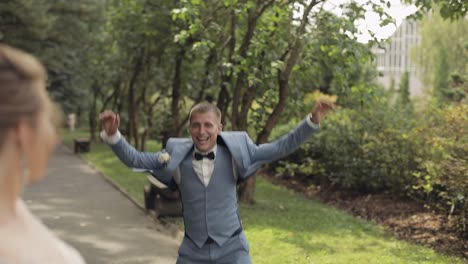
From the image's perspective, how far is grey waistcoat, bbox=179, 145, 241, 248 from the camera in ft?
13.9

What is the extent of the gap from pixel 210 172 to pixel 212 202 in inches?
7.6

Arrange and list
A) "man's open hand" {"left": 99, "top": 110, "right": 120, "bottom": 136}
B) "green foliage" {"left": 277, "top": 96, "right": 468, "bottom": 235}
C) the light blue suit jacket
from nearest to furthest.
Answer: "man's open hand" {"left": 99, "top": 110, "right": 120, "bottom": 136} → the light blue suit jacket → "green foliage" {"left": 277, "top": 96, "right": 468, "bottom": 235}

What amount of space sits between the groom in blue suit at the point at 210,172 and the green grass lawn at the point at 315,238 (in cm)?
411

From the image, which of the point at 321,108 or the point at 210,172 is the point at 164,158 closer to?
the point at 210,172

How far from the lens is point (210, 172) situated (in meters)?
4.32

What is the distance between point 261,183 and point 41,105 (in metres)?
16.1

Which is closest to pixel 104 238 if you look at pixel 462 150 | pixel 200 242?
pixel 462 150

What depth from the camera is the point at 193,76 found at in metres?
18.7

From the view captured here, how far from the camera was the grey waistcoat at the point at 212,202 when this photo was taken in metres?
4.23

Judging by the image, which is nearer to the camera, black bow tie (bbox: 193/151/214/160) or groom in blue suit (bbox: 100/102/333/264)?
groom in blue suit (bbox: 100/102/333/264)

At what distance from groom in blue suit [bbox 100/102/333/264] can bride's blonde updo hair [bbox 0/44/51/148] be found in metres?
2.46

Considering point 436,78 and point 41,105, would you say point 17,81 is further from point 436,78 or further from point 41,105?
point 436,78

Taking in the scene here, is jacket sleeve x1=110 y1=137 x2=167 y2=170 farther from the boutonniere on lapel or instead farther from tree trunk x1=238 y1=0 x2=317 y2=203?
Result: tree trunk x1=238 y1=0 x2=317 y2=203

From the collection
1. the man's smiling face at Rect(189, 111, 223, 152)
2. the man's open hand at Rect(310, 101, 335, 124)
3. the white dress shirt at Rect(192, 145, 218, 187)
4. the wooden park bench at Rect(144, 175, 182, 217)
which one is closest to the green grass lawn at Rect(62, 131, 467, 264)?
the wooden park bench at Rect(144, 175, 182, 217)
